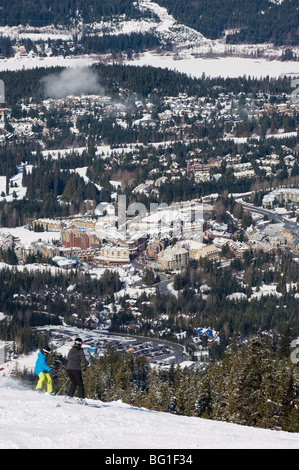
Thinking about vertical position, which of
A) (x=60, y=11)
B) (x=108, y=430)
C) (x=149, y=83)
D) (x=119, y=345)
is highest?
(x=60, y=11)

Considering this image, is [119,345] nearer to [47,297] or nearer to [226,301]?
[226,301]

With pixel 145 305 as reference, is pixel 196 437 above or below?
above

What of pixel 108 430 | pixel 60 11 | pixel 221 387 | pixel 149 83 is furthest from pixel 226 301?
pixel 60 11

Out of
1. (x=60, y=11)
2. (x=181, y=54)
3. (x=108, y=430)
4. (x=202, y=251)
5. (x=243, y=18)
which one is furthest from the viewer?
(x=60, y=11)

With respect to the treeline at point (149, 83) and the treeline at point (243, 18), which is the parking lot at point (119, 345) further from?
the treeline at point (243, 18)

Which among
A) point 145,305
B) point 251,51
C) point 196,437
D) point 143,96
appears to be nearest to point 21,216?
point 145,305

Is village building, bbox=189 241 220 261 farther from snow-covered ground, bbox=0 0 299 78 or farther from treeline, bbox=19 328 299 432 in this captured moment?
snow-covered ground, bbox=0 0 299 78

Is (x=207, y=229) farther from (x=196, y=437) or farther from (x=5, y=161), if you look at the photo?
(x=196, y=437)
